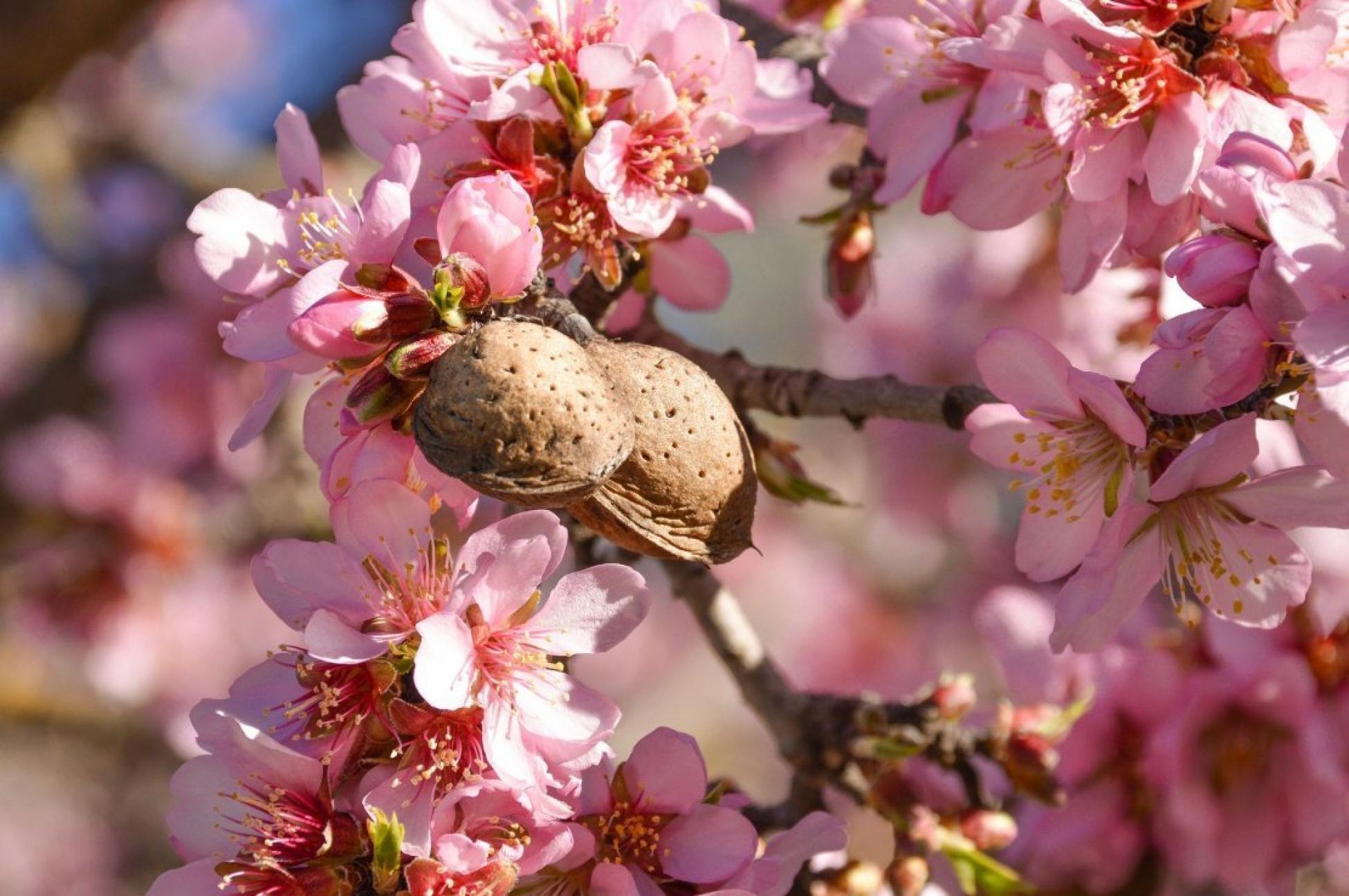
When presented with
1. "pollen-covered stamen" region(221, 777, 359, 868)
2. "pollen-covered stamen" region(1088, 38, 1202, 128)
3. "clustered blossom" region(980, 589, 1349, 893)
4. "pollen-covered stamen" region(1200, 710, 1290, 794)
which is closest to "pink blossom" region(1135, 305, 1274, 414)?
"pollen-covered stamen" region(1088, 38, 1202, 128)

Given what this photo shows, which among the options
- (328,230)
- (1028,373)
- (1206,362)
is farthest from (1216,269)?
(328,230)

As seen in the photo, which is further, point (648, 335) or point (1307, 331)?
point (648, 335)

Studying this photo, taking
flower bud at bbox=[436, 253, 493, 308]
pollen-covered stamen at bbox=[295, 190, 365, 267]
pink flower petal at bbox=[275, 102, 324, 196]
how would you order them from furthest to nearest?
pink flower petal at bbox=[275, 102, 324, 196]
pollen-covered stamen at bbox=[295, 190, 365, 267]
flower bud at bbox=[436, 253, 493, 308]

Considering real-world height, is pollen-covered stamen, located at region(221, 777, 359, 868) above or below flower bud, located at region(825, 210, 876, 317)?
above

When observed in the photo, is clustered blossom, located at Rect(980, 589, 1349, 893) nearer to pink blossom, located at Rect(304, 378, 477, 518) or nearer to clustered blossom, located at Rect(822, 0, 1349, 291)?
clustered blossom, located at Rect(822, 0, 1349, 291)

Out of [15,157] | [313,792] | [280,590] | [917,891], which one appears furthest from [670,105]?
[15,157]

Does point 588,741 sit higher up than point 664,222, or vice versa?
point 664,222

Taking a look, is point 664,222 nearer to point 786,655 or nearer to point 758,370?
point 758,370
